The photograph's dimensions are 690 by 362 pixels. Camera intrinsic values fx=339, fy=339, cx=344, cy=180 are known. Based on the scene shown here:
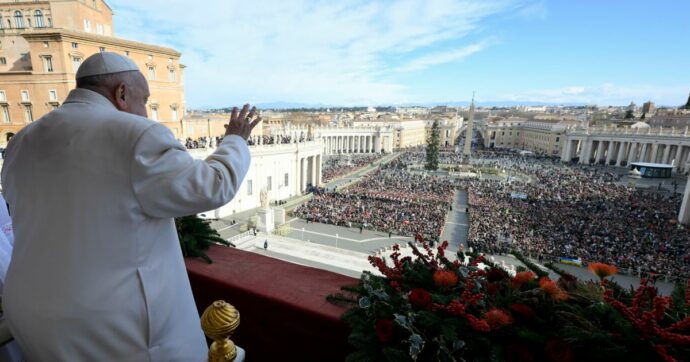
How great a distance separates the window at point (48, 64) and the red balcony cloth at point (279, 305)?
22.5 m

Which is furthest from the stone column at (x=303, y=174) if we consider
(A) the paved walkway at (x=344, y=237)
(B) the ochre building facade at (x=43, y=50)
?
(B) the ochre building facade at (x=43, y=50)

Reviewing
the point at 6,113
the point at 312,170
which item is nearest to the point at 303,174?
the point at 312,170

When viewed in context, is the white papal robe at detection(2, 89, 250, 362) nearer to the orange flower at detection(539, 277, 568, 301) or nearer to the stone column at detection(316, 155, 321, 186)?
the orange flower at detection(539, 277, 568, 301)

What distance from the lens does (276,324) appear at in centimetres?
213

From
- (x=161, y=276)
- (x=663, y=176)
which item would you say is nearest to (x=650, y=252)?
(x=161, y=276)

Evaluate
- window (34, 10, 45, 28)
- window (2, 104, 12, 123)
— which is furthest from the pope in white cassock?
window (34, 10, 45, 28)

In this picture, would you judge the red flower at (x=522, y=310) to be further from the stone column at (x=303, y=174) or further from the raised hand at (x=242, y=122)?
the stone column at (x=303, y=174)

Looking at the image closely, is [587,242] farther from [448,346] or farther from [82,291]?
[82,291]

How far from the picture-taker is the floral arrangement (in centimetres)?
130

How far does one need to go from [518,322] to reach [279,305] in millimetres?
1297

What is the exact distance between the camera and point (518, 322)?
153cm

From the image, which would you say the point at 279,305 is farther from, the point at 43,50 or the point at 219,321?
the point at 43,50

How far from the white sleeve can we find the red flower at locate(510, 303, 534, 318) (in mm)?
1344

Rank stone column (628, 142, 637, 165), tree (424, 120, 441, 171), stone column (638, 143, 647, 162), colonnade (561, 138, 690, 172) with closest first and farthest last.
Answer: tree (424, 120, 441, 171)
colonnade (561, 138, 690, 172)
stone column (638, 143, 647, 162)
stone column (628, 142, 637, 165)
